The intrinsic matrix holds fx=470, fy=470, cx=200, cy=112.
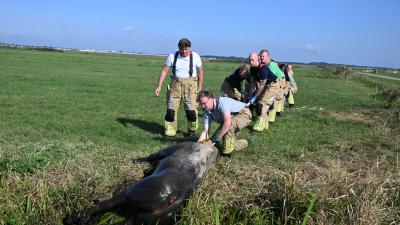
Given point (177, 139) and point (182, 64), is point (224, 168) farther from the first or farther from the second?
point (182, 64)

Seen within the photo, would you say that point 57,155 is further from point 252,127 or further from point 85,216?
point 252,127

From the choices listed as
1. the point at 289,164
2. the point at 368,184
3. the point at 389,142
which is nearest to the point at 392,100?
the point at 389,142

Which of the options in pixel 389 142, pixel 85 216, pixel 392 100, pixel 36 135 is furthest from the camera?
pixel 392 100

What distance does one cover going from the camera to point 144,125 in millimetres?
11453

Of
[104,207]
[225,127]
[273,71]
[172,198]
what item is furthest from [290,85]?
[104,207]

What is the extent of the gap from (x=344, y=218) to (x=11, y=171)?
164 inches

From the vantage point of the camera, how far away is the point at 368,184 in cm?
561

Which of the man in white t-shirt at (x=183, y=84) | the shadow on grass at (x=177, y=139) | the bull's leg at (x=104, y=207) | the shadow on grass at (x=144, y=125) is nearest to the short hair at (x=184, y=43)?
the man in white t-shirt at (x=183, y=84)

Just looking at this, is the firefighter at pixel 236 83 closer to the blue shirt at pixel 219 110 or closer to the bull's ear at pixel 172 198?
the blue shirt at pixel 219 110

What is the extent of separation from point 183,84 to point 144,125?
1.94 m

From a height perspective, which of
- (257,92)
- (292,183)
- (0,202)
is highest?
(257,92)

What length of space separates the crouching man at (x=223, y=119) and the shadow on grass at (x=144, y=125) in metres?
2.36

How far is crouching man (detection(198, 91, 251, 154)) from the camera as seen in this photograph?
815 centimetres

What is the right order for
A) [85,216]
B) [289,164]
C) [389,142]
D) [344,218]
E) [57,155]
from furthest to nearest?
[389,142], [289,164], [57,155], [344,218], [85,216]
